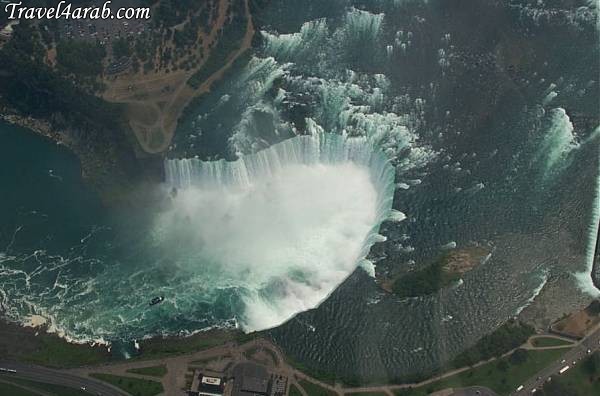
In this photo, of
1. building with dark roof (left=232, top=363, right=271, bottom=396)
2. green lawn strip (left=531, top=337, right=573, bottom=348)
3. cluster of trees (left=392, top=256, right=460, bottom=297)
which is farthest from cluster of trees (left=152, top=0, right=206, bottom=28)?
green lawn strip (left=531, top=337, right=573, bottom=348)

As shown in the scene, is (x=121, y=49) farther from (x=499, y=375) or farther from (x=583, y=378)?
(x=583, y=378)

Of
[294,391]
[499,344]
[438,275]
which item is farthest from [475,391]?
[294,391]

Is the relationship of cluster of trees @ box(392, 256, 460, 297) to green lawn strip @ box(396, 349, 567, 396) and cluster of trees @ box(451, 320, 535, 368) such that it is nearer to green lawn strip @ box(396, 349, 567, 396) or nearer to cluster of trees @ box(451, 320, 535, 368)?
cluster of trees @ box(451, 320, 535, 368)

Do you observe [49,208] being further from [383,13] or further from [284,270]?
[383,13]

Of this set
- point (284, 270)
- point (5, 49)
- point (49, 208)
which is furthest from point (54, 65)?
point (284, 270)

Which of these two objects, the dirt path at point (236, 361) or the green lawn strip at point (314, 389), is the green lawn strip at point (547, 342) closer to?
the dirt path at point (236, 361)

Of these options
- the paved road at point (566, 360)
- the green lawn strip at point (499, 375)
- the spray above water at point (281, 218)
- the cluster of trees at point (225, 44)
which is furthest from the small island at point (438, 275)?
the cluster of trees at point (225, 44)
